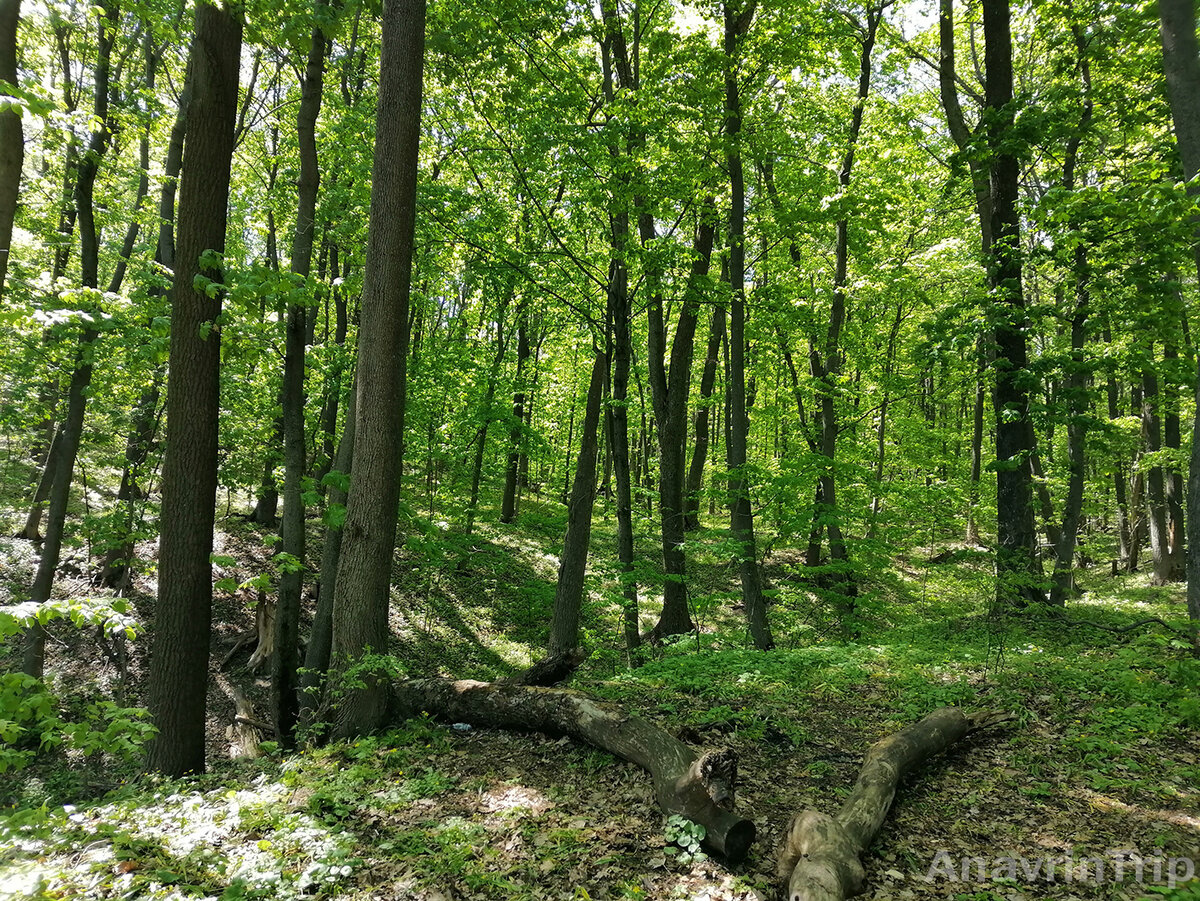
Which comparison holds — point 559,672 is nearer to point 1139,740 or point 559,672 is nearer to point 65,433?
point 1139,740

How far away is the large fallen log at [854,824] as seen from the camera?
3289 mm

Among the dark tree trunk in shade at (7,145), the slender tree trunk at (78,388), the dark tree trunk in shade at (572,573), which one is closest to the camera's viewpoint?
the dark tree trunk in shade at (7,145)

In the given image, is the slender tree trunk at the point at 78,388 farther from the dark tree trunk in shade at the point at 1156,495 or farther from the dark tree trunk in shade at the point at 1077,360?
the dark tree trunk in shade at the point at 1156,495

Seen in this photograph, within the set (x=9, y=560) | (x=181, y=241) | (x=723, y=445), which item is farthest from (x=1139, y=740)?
(x=723, y=445)

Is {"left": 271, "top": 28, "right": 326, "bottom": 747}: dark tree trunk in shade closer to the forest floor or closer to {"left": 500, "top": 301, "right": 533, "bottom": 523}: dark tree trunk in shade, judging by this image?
the forest floor

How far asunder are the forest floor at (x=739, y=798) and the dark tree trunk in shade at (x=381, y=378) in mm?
914

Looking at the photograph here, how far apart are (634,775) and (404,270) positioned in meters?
4.65

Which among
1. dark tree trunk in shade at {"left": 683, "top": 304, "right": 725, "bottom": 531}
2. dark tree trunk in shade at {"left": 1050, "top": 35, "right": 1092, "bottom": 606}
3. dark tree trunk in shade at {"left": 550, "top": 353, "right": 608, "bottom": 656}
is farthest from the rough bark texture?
dark tree trunk in shade at {"left": 683, "top": 304, "right": 725, "bottom": 531}

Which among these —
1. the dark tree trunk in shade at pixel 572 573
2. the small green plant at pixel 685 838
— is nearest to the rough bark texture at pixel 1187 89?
the small green plant at pixel 685 838

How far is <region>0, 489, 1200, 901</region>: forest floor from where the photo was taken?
3459mm

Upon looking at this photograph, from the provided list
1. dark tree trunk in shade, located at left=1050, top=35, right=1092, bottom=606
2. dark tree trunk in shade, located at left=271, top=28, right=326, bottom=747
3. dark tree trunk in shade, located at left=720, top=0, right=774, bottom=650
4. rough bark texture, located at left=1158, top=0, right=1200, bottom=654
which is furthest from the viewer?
dark tree trunk in shade, located at left=720, top=0, right=774, bottom=650

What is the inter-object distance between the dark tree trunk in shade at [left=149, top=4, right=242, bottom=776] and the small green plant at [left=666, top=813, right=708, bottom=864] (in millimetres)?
4314

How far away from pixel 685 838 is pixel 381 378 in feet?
14.0

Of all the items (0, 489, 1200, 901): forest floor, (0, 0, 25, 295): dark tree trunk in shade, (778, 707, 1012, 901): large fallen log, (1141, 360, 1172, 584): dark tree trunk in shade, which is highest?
(0, 0, 25, 295): dark tree trunk in shade
